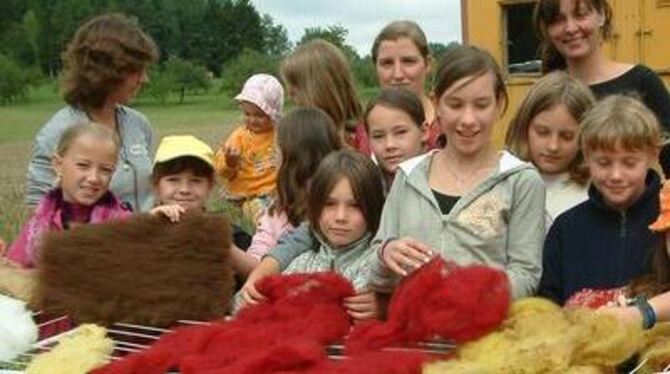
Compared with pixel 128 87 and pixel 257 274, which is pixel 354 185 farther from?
pixel 128 87

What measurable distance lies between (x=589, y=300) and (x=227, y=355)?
2.38 ft

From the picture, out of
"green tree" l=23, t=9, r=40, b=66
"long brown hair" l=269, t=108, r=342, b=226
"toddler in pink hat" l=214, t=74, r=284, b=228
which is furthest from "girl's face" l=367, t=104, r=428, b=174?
"green tree" l=23, t=9, r=40, b=66

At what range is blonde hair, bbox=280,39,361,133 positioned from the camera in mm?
3354

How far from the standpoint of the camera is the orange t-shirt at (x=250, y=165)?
13.7 ft

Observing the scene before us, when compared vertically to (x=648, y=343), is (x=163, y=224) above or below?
above

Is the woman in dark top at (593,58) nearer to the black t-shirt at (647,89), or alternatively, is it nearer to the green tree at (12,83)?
the black t-shirt at (647,89)

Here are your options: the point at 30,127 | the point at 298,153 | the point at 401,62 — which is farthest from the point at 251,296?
the point at 30,127

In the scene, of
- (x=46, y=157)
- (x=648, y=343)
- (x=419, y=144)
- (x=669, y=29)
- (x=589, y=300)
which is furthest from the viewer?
(x=669, y=29)

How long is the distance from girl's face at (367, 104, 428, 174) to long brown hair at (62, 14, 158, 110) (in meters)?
0.85

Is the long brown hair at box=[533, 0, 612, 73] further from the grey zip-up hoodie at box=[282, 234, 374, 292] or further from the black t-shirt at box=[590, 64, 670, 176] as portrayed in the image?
the grey zip-up hoodie at box=[282, 234, 374, 292]

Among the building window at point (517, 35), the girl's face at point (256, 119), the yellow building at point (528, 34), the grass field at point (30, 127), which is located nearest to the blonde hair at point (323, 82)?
the girl's face at point (256, 119)

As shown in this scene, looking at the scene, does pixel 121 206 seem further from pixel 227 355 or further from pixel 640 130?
pixel 640 130

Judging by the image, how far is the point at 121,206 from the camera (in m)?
2.83

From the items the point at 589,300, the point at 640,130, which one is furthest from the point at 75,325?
the point at 640,130
